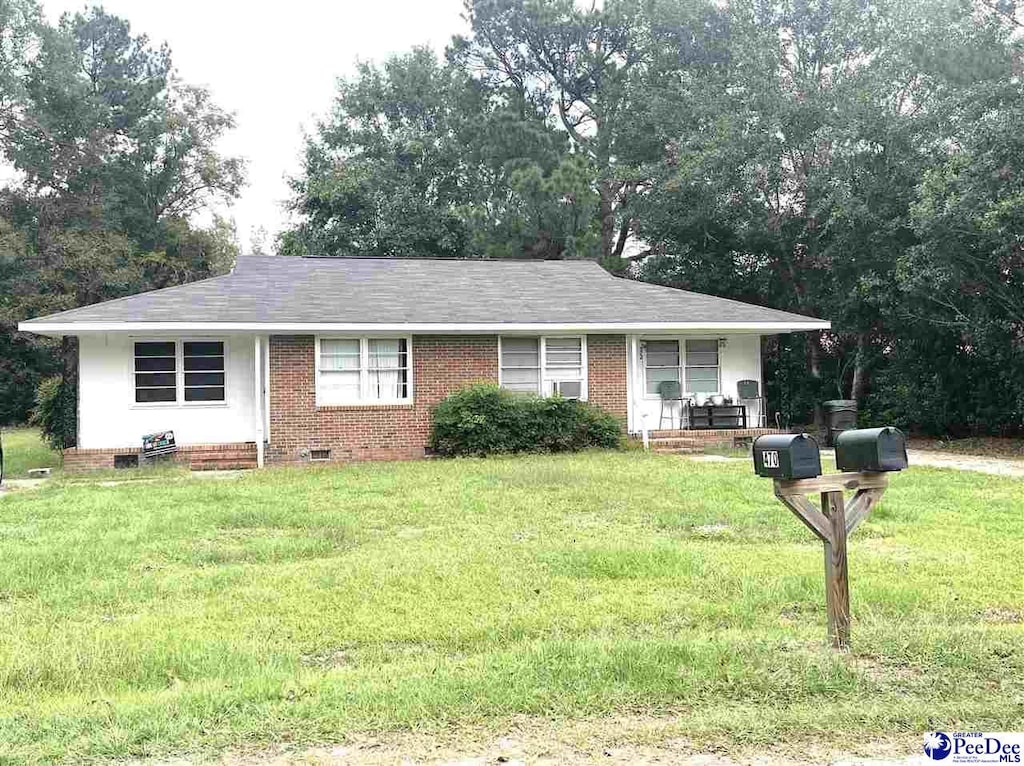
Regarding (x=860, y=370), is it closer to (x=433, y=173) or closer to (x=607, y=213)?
(x=607, y=213)

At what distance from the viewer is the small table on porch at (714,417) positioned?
18.8 m

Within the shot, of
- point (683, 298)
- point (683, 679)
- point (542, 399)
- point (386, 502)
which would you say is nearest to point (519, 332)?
point (542, 399)

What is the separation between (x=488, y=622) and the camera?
218 inches

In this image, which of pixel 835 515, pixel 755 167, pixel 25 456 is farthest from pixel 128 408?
pixel 755 167

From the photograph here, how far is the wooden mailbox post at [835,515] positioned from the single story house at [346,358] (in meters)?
12.3

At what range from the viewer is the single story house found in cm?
1650

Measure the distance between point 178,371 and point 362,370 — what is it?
11.2ft

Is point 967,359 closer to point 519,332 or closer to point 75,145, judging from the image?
point 519,332

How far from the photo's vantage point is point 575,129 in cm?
3597

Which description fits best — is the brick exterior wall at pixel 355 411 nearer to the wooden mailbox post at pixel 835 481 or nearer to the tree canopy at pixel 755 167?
the tree canopy at pixel 755 167

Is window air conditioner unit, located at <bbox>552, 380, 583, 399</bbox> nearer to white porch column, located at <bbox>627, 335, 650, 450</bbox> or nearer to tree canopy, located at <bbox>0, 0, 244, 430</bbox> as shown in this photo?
white porch column, located at <bbox>627, 335, 650, 450</bbox>

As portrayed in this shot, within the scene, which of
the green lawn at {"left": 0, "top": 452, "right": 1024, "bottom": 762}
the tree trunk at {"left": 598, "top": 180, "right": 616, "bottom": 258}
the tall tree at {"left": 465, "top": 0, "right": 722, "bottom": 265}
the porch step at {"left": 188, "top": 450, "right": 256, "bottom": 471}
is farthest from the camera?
the tree trunk at {"left": 598, "top": 180, "right": 616, "bottom": 258}

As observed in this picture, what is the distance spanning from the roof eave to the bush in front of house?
1.21m

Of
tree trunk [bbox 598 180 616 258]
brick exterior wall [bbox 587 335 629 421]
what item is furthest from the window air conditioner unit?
tree trunk [bbox 598 180 616 258]
